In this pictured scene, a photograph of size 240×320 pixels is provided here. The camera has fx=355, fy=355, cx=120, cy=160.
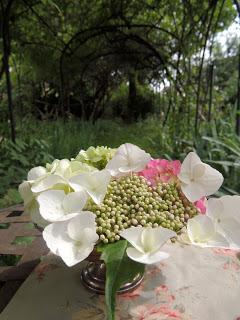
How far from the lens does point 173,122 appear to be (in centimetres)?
334

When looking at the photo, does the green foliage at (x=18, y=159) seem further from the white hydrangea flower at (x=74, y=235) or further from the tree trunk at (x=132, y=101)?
the tree trunk at (x=132, y=101)

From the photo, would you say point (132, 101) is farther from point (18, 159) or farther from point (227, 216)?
point (227, 216)

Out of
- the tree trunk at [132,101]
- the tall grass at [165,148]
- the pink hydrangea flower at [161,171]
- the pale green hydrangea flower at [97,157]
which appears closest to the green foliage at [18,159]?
the tall grass at [165,148]

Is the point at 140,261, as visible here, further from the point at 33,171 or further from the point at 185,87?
the point at 185,87

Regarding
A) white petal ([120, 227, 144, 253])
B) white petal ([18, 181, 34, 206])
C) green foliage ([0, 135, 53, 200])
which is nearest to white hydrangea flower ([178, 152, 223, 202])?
white petal ([120, 227, 144, 253])

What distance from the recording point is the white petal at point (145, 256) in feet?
1.23

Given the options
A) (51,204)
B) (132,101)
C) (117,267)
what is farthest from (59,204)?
(132,101)

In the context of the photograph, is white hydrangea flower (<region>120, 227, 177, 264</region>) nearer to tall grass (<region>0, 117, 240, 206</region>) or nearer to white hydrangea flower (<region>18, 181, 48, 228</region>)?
white hydrangea flower (<region>18, 181, 48, 228</region>)

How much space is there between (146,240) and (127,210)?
0.19 ft

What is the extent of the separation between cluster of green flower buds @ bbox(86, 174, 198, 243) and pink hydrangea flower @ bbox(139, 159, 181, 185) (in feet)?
0.05

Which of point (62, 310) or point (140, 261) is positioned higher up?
point (140, 261)

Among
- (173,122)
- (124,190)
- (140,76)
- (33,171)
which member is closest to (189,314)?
(124,190)

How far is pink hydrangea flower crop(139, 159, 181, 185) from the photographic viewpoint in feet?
1.65

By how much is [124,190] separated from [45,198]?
103 millimetres
